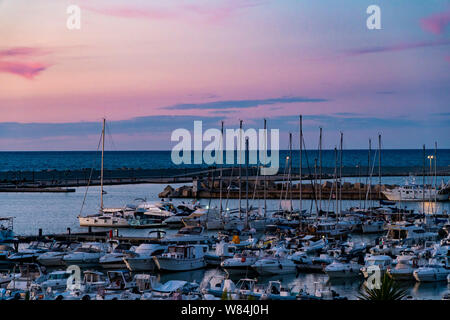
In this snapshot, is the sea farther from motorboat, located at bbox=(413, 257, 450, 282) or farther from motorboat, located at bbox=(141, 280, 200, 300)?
motorboat, located at bbox=(141, 280, 200, 300)

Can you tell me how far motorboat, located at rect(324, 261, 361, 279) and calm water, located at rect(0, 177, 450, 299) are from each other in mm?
305

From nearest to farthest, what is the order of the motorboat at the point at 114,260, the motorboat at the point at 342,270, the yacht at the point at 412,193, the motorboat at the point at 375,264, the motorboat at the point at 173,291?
1. the motorboat at the point at 173,291
2. the motorboat at the point at 375,264
3. the motorboat at the point at 342,270
4. the motorboat at the point at 114,260
5. the yacht at the point at 412,193

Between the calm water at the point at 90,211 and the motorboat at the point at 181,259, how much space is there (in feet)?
0.89

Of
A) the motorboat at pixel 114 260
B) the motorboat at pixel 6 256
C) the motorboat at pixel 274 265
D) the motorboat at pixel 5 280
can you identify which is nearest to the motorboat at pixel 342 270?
the motorboat at pixel 274 265

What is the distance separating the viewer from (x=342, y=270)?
19.8 m

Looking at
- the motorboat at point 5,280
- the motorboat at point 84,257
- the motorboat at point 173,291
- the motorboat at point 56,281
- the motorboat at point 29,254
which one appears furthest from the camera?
the motorboat at point 29,254

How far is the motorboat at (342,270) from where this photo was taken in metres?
19.8

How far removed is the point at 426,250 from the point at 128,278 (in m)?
10.4

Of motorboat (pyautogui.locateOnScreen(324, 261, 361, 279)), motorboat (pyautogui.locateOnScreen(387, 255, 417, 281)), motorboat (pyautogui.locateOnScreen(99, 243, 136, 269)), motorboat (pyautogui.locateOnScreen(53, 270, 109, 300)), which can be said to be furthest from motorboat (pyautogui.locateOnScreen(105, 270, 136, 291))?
motorboat (pyautogui.locateOnScreen(387, 255, 417, 281))

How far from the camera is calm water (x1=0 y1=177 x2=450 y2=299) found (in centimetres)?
1873

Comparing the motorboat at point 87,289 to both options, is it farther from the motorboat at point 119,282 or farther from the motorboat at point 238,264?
the motorboat at point 238,264

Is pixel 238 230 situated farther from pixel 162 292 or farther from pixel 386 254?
pixel 162 292

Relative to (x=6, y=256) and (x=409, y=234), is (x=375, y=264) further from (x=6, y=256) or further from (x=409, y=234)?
(x=6, y=256)

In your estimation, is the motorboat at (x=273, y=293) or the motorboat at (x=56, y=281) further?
the motorboat at (x=56, y=281)
